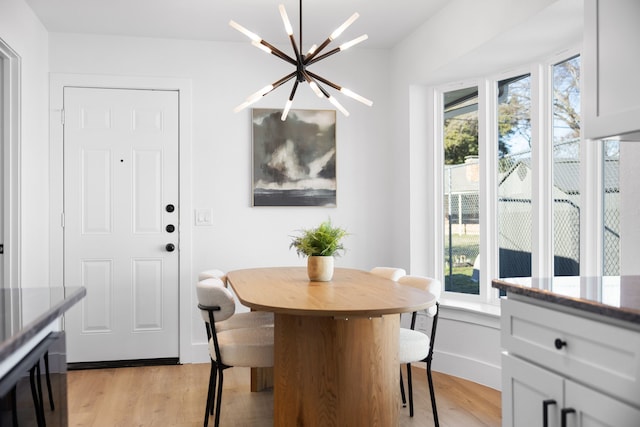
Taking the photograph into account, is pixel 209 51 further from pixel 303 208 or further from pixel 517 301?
pixel 517 301

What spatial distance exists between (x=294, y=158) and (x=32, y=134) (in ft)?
6.00

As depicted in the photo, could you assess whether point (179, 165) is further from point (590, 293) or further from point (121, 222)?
point (590, 293)

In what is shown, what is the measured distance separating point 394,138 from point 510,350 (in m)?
2.97

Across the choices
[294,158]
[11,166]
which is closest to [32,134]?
[11,166]

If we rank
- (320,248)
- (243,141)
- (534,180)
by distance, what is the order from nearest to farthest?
(320,248), (534,180), (243,141)

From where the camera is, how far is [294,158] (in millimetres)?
4535

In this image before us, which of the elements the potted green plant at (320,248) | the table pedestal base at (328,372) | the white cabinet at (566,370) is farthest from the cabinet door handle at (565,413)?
the potted green plant at (320,248)

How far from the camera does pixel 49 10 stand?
3785 mm

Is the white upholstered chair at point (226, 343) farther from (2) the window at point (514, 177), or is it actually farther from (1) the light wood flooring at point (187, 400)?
(2) the window at point (514, 177)

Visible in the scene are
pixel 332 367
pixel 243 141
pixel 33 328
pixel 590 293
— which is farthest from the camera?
pixel 243 141

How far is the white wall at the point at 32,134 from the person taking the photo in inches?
138

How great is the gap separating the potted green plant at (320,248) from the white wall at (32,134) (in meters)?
1.82

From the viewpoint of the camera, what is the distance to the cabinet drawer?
1379 mm

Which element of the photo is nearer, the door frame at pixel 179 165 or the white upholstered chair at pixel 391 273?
the white upholstered chair at pixel 391 273
